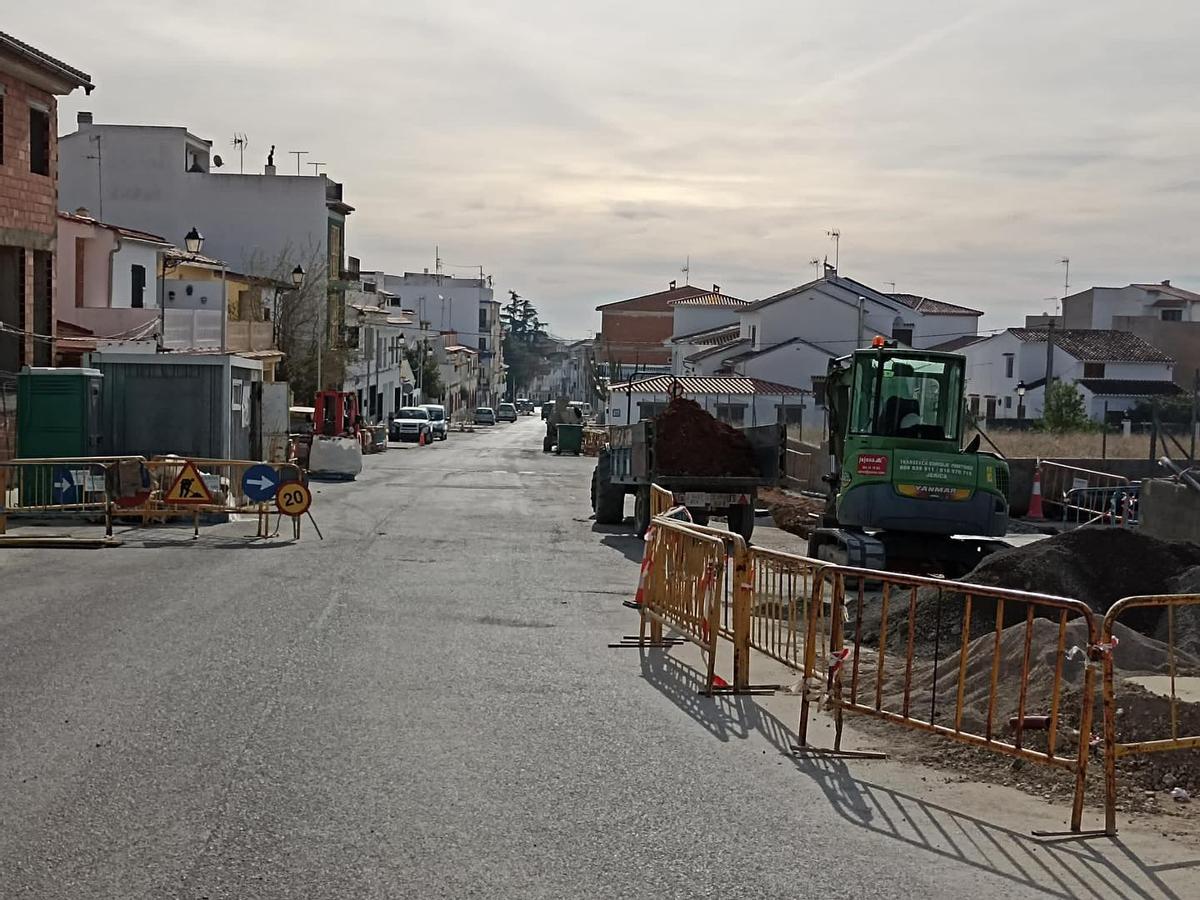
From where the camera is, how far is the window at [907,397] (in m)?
18.4

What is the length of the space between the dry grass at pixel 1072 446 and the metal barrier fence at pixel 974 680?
89.7 ft

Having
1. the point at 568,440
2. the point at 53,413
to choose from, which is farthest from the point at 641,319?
the point at 53,413

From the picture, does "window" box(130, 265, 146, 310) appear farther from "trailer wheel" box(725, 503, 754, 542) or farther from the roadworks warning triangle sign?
"trailer wheel" box(725, 503, 754, 542)

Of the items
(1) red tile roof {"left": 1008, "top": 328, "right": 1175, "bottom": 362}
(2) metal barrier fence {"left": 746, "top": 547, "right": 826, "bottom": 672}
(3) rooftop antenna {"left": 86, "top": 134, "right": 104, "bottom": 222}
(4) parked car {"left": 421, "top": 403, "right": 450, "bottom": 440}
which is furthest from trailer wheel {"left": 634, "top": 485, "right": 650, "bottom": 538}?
(4) parked car {"left": 421, "top": 403, "right": 450, "bottom": 440}

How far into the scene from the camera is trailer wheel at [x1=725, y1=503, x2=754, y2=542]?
23809 millimetres

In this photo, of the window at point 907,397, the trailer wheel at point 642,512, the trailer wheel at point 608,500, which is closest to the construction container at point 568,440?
the trailer wheel at point 608,500

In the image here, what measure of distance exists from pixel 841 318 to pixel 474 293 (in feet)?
300

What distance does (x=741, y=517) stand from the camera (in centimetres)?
2397

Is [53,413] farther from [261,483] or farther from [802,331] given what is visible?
[802,331]

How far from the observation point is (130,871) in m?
6.19

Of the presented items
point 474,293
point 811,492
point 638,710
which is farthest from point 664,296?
point 638,710

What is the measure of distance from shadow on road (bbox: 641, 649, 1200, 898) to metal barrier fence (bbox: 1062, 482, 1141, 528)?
19029 mm

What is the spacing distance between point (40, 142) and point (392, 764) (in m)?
28.8

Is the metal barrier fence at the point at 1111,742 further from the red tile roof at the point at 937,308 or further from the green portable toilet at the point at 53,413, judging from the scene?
the red tile roof at the point at 937,308
